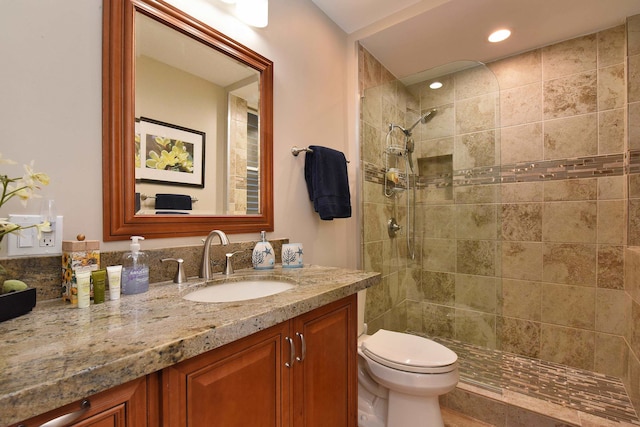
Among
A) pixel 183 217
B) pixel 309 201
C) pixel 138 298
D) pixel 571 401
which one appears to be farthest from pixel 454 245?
pixel 138 298

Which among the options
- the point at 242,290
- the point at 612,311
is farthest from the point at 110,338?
the point at 612,311

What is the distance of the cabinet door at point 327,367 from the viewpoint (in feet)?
3.01

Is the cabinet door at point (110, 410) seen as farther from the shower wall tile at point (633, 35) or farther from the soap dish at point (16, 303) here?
the shower wall tile at point (633, 35)

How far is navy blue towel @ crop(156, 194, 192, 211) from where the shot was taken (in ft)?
3.69

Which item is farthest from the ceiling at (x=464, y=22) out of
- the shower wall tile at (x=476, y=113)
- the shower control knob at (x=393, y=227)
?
the shower control knob at (x=393, y=227)

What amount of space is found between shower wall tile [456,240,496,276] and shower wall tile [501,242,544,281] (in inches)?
9.8

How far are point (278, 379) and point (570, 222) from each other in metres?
2.33

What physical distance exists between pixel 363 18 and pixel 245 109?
1209 millimetres

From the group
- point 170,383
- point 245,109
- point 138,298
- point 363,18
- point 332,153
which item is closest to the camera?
point 170,383

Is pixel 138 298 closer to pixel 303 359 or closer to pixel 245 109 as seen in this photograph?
pixel 303 359

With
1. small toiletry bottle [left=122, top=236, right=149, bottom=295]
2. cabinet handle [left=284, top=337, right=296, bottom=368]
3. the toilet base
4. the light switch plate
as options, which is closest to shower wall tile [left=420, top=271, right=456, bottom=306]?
the toilet base

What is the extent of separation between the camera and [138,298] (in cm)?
89

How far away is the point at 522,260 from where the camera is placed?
2283 mm

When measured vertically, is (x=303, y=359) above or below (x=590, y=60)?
below
